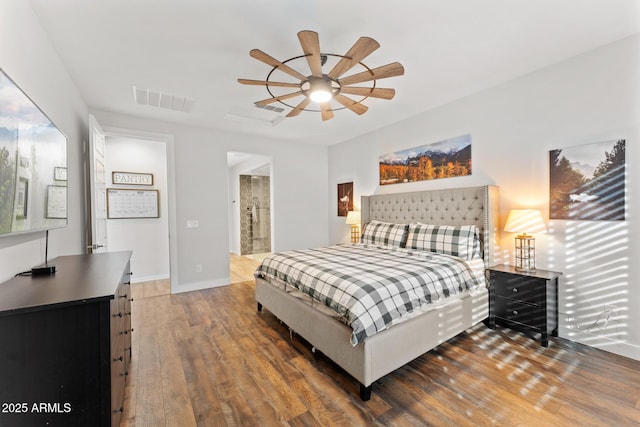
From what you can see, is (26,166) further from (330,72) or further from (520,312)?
(520,312)

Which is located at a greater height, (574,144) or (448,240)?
(574,144)

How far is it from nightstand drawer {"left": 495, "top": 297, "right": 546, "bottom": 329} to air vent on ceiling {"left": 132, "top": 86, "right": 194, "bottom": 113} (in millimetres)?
4259

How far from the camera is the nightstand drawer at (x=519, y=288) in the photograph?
250 centimetres

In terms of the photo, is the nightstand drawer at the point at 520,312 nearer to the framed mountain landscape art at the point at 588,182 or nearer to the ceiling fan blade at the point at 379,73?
the framed mountain landscape art at the point at 588,182

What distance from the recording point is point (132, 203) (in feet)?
15.1

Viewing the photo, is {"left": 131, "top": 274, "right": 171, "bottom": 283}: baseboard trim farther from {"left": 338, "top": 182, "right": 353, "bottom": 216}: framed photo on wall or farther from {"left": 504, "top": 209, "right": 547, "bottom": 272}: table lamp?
{"left": 504, "top": 209, "right": 547, "bottom": 272}: table lamp

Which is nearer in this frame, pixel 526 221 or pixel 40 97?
pixel 40 97

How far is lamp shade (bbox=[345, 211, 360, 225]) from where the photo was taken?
190 inches

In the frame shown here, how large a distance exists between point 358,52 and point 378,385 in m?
2.37

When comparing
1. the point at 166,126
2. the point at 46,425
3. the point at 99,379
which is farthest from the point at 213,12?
the point at 166,126

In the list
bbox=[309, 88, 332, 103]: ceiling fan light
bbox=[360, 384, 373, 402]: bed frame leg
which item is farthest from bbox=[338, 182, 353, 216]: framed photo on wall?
bbox=[360, 384, 373, 402]: bed frame leg

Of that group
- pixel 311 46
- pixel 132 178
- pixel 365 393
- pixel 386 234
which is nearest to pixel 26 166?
pixel 311 46

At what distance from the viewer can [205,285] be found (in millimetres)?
4301

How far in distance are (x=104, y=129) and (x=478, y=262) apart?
5.02 m
